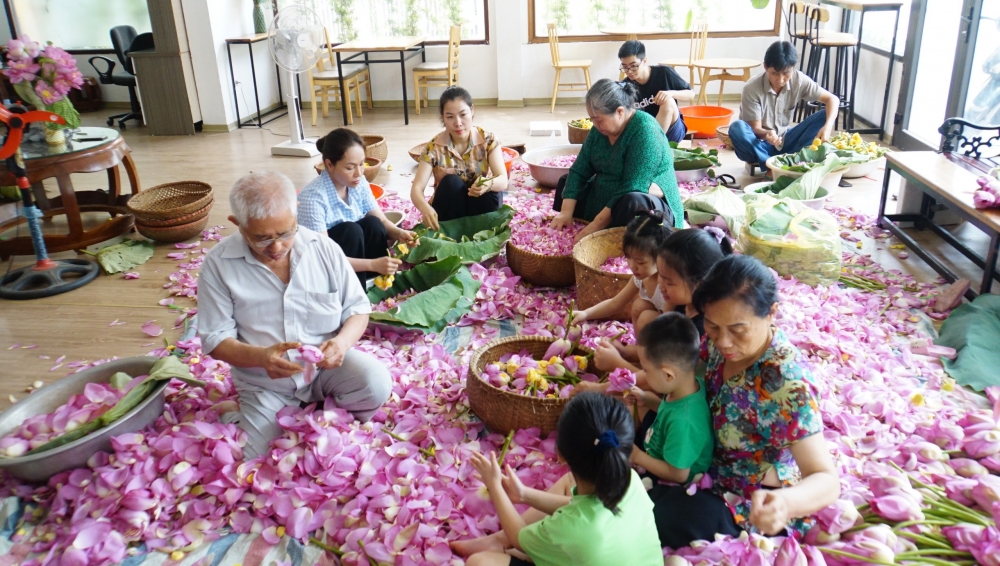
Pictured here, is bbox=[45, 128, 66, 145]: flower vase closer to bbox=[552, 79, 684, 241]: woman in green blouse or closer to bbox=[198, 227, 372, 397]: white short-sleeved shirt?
bbox=[198, 227, 372, 397]: white short-sleeved shirt

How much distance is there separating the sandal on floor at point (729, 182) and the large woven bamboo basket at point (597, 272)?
6.73ft

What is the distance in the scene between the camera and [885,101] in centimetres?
593

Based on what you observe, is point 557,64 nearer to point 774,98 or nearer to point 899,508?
point 774,98

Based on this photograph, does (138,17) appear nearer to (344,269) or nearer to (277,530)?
(344,269)

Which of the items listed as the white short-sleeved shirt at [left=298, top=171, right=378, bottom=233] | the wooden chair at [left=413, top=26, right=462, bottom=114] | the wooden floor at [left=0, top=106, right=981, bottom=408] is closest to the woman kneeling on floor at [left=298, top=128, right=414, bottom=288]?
the white short-sleeved shirt at [left=298, top=171, right=378, bottom=233]

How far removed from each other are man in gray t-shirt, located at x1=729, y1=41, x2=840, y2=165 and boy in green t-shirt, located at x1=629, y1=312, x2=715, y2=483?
3650 mm

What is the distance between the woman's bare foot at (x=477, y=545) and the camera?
5.80 feet

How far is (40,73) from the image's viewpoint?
3.90m

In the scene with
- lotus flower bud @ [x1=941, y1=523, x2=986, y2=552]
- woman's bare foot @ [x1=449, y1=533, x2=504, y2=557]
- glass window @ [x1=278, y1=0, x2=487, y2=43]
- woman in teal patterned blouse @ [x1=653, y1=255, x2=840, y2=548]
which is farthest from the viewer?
glass window @ [x1=278, y1=0, x2=487, y2=43]

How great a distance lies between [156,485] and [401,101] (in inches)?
279

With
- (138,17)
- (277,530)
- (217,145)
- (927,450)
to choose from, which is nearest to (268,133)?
(217,145)

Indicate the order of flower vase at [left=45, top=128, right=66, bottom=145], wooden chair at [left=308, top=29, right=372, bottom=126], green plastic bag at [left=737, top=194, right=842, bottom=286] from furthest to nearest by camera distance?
wooden chair at [left=308, top=29, right=372, bottom=126] → flower vase at [left=45, top=128, right=66, bottom=145] → green plastic bag at [left=737, top=194, right=842, bottom=286]

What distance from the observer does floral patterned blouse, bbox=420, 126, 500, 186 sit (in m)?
3.75

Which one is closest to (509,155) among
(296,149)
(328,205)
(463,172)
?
(463,172)
